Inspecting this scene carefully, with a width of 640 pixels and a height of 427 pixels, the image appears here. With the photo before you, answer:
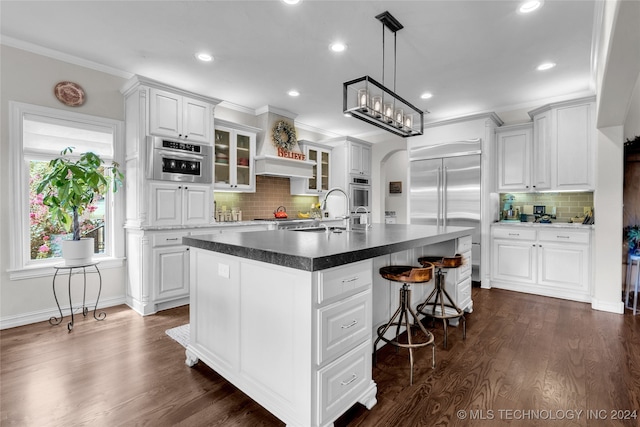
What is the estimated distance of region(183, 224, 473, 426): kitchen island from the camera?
1554 millimetres

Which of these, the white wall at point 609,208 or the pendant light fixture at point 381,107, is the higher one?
the pendant light fixture at point 381,107

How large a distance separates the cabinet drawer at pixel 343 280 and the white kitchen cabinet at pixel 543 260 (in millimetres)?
3618

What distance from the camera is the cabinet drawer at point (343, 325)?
158cm

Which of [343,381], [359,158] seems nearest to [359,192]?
[359,158]

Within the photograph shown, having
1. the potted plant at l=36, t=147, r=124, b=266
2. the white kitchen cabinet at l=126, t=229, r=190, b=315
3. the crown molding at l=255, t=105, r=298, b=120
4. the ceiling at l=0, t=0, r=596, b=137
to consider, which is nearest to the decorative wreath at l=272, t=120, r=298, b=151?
the crown molding at l=255, t=105, r=298, b=120

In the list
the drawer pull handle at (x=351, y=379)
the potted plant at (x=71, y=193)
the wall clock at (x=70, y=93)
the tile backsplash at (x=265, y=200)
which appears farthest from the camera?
the tile backsplash at (x=265, y=200)

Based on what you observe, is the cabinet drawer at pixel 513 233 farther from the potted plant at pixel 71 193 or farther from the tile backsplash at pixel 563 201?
the potted plant at pixel 71 193

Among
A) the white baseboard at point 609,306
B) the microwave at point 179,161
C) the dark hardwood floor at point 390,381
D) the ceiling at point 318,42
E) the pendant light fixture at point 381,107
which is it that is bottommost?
the dark hardwood floor at point 390,381

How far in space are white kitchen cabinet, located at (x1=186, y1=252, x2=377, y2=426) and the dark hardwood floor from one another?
0.63 ft

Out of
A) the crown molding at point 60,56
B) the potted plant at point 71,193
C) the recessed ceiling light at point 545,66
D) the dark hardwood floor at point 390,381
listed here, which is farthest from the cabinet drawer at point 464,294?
the crown molding at point 60,56

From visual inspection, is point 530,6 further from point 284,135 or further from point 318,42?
point 284,135

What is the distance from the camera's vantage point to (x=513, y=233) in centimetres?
454

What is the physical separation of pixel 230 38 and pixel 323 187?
3.56 meters

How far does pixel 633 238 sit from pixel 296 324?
14.1ft
